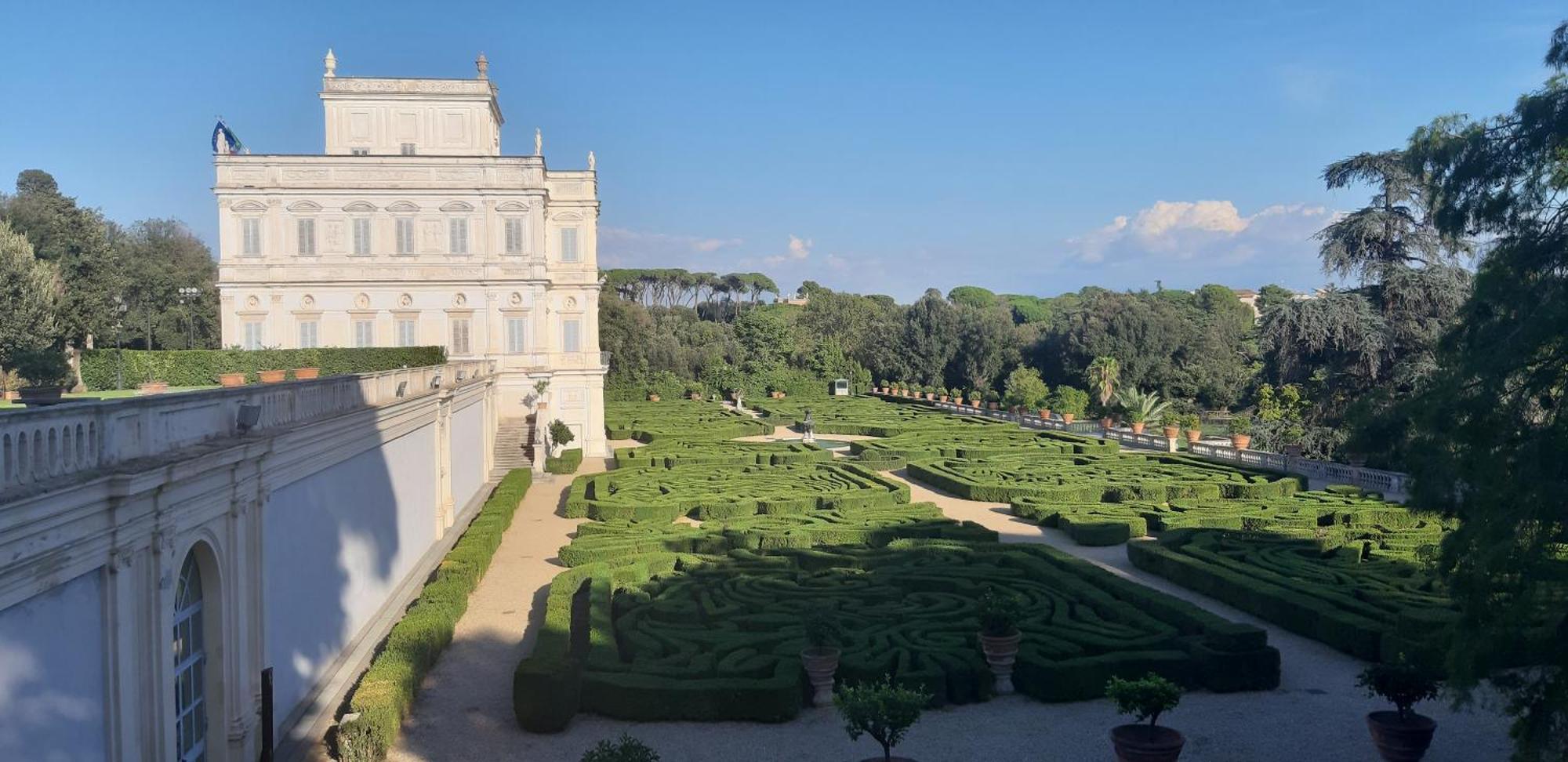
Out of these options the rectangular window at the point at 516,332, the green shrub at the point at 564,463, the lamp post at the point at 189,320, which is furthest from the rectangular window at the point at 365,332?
the lamp post at the point at 189,320

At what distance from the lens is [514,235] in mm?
38219

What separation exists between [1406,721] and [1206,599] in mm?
6399

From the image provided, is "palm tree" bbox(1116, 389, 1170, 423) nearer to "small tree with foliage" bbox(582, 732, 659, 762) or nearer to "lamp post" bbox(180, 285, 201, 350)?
"small tree with foliage" bbox(582, 732, 659, 762)

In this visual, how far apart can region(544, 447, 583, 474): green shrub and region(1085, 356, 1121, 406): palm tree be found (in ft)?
101

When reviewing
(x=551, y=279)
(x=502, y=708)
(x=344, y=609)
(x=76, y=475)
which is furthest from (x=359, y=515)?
(x=551, y=279)

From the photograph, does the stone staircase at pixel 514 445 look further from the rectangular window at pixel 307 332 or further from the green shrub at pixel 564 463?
the rectangular window at pixel 307 332

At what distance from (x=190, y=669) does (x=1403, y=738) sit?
456 inches

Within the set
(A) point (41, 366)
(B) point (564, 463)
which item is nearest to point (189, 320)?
(A) point (41, 366)

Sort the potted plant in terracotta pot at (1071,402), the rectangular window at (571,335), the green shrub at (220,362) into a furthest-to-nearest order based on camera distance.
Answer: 1. the potted plant in terracotta pot at (1071,402)
2. the rectangular window at (571,335)
3. the green shrub at (220,362)

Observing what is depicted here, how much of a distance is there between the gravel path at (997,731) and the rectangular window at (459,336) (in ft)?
86.0

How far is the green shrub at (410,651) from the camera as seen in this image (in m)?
10.2

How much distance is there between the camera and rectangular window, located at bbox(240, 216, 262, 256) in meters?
37.1

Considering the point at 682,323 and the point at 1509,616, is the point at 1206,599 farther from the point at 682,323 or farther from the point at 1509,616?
the point at 682,323

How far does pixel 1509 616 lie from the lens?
7.74 meters
